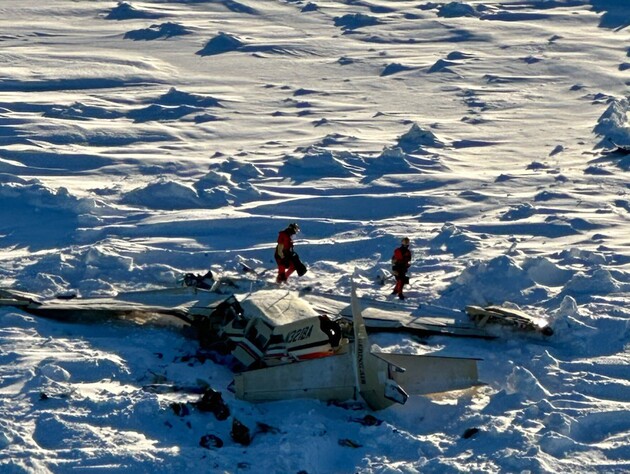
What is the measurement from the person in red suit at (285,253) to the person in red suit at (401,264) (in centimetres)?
147

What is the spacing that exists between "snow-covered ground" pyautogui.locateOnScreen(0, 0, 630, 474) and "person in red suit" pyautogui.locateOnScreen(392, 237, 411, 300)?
435 millimetres

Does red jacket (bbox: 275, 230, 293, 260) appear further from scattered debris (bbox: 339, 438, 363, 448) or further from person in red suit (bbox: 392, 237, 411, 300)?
scattered debris (bbox: 339, 438, 363, 448)

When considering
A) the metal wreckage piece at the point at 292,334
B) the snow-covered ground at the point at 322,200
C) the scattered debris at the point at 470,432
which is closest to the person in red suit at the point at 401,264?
the snow-covered ground at the point at 322,200

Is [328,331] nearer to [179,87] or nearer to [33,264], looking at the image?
[33,264]

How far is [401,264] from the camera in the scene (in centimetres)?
1639

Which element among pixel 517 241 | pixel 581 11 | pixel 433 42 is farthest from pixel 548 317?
pixel 581 11

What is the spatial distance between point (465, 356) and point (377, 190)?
24.0 feet

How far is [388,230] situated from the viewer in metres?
19.6

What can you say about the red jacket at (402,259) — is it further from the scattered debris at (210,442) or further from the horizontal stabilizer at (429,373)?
the scattered debris at (210,442)

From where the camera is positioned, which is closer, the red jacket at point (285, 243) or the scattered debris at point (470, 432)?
the scattered debris at point (470, 432)

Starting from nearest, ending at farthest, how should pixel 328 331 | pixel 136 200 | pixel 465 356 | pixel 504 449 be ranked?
pixel 504 449 < pixel 328 331 < pixel 465 356 < pixel 136 200

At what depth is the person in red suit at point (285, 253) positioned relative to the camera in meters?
16.7

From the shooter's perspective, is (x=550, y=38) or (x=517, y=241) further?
(x=550, y=38)

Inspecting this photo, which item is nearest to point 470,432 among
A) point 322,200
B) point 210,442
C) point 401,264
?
point 210,442
